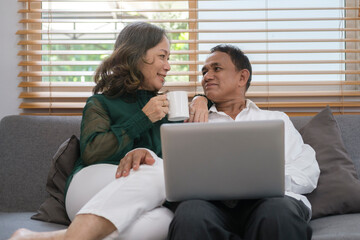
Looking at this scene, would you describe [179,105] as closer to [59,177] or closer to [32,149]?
[59,177]

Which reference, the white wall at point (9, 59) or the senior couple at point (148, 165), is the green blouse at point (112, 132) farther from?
the white wall at point (9, 59)

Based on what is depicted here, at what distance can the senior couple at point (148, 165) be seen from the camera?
130 cm

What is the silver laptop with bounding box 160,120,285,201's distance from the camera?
1.17 metres

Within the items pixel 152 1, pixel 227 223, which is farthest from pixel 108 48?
pixel 227 223

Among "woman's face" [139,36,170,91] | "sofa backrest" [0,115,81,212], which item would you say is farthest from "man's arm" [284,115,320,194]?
"sofa backrest" [0,115,81,212]

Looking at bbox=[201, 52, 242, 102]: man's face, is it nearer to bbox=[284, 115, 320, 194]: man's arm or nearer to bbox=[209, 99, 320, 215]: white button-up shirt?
bbox=[209, 99, 320, 215]: white button-up shirt

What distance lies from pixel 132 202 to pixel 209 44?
1.39m

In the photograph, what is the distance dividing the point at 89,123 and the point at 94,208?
466mm

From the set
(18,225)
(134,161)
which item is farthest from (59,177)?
(134,161)

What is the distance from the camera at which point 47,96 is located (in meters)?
2.41

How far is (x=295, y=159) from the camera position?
6.05ft

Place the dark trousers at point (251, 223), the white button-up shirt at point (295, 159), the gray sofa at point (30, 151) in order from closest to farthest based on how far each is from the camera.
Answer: the dark trousers at point (251, 223), the white button-up shirt at point (295, 159), the gray sofa at point (30, 151)

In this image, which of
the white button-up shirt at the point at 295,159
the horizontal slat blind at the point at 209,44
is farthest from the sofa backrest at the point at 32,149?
the horizontal slat blind at the point at 209,44

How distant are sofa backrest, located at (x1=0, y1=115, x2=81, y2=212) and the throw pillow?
16cm
